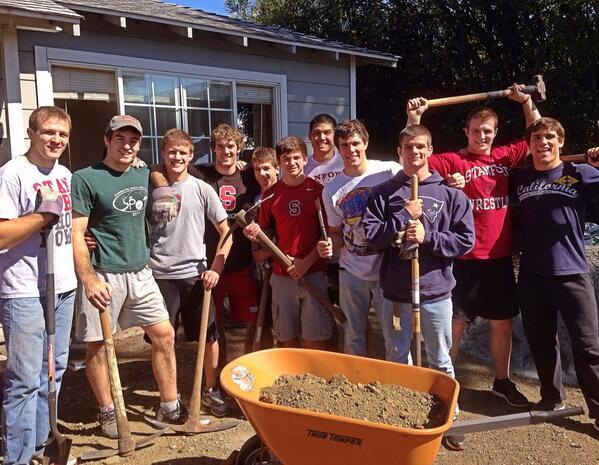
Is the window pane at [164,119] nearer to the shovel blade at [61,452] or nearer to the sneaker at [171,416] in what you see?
the sneaker at [171,416]

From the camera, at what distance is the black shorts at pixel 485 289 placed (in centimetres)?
384

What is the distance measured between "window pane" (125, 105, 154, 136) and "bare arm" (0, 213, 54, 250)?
3.50m

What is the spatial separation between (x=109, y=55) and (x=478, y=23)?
913cm

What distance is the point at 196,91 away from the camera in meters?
6.62

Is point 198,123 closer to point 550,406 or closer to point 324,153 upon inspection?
point 324,153

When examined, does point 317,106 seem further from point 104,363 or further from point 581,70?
point 581,70

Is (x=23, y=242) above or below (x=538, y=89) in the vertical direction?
below

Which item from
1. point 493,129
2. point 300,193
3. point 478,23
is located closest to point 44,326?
point 300,193

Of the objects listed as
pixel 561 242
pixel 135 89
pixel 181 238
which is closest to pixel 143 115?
pixel 135 89

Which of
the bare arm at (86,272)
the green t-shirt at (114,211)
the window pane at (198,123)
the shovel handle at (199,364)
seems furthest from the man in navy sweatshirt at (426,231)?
the window pane at (198,123)

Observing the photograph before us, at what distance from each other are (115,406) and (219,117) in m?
4.33

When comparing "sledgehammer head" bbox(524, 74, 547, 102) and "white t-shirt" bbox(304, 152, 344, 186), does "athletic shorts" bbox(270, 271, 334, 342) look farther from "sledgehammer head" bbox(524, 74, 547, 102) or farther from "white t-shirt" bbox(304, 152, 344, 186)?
"sledgehammer head" bbox(524, 74, 547, 102)

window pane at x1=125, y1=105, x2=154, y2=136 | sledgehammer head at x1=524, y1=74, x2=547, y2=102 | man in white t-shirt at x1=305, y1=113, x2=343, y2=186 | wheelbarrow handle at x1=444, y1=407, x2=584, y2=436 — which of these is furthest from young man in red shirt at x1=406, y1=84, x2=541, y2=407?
window pane at x1=125, y1=105, x2=154, y2=136

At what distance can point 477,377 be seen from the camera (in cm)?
459
